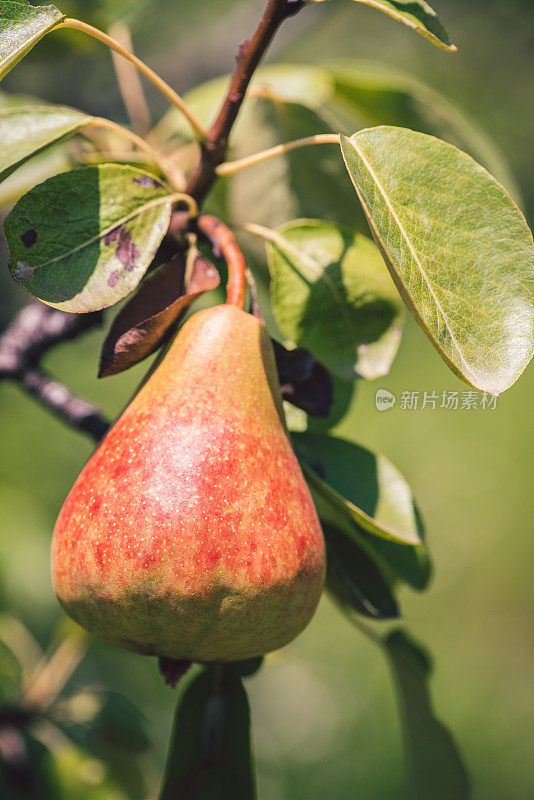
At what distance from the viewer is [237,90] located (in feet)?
2.30

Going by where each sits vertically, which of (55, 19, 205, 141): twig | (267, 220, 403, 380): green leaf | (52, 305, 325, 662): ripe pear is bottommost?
(52, 305, 325, 662): ripe pear

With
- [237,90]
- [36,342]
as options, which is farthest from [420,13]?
[36,342]

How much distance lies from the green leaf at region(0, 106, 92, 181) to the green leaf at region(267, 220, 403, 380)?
24 centimetres

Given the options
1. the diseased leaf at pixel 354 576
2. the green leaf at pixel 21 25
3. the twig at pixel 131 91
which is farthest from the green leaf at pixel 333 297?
the twig at pixel 131 91

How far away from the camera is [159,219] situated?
0.69 m

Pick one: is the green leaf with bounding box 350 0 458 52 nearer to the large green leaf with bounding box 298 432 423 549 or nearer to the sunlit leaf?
the sunlit leaf

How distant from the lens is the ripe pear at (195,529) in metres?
0.56

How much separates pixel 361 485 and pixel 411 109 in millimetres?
649

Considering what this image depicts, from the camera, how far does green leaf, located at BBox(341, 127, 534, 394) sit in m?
0.54

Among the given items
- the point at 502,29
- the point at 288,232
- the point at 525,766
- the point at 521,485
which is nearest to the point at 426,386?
the point at 521,485

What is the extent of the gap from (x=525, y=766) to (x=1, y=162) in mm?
2301

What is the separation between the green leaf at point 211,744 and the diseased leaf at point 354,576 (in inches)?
6.7

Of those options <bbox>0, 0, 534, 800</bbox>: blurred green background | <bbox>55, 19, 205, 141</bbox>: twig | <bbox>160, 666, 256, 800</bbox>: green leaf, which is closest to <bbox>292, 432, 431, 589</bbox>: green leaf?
<bbox>160, 666, 256, 800</bbox>: green leaf

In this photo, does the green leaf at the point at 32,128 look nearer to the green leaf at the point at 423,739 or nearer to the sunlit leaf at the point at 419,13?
the sunlit leaf at the point at 419,13
